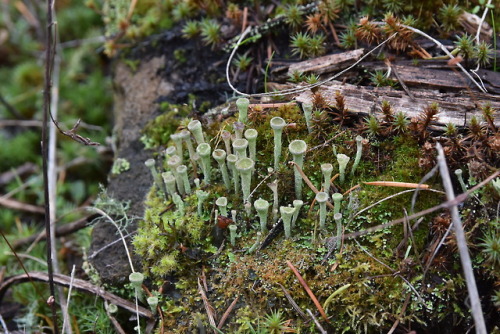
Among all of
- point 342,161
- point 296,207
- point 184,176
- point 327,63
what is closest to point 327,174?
point 342,161

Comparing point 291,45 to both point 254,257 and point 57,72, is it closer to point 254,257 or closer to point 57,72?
point 254,257

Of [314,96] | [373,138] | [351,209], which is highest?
[314,96]

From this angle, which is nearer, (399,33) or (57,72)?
(399,33)

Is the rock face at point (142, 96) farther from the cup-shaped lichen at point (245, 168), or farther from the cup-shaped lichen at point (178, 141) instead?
the cup-shaped lichen at point (245, 168)

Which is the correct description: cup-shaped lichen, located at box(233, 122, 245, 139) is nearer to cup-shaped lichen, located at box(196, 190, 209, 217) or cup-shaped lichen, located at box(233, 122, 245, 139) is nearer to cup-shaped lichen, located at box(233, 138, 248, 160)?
cup-shaped lichen, located at box(233, 138, 248, 160)

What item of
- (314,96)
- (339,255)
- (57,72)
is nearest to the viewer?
(339,255)

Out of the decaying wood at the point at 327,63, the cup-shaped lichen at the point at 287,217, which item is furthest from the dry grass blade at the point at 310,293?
the decaying wood at the point at 327,63

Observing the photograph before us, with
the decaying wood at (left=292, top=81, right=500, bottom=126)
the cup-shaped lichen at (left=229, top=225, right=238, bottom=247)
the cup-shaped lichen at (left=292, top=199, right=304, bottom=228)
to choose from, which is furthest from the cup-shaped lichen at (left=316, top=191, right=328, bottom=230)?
the decaying wood at (left=292, top=81, right=500, bottom=126)

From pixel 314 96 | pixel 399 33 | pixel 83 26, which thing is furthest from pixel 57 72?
pixel 399 33
